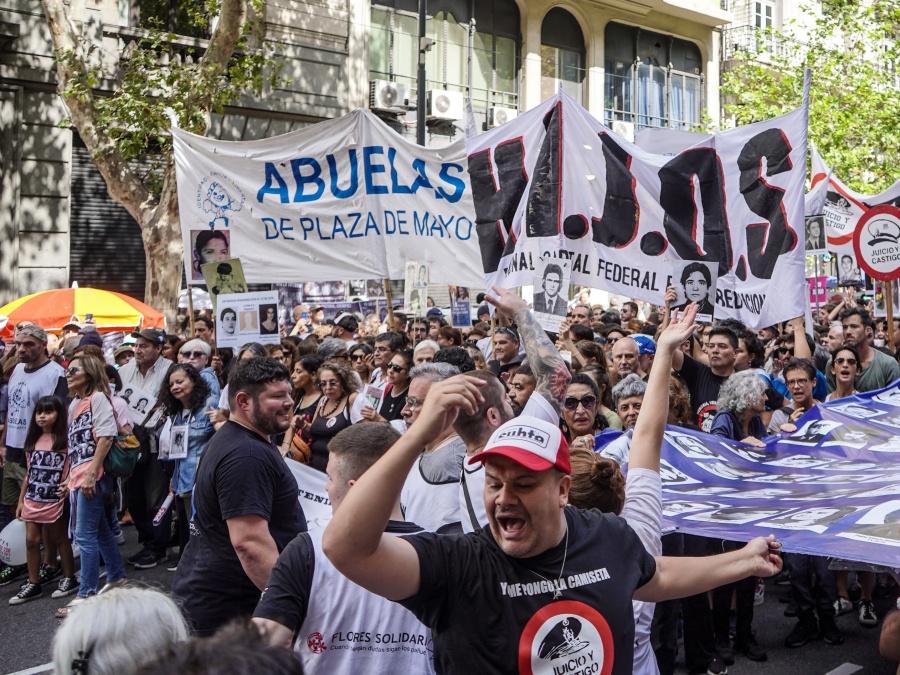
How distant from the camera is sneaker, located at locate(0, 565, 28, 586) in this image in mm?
7898

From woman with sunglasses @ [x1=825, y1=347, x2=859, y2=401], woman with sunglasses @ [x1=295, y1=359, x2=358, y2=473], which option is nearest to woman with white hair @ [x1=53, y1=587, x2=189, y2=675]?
woman with sunglasses @ [x1=295, y1=359, x2=358, y2=473]

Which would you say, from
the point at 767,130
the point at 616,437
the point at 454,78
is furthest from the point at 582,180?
the point at 454,78

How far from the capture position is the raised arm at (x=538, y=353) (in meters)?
4.01

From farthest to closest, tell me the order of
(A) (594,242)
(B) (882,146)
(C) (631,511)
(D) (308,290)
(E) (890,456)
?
(B) (882,146)
(D) (308,290)
(A) (594,242)
(E) (890,456)
(C) (631,511)

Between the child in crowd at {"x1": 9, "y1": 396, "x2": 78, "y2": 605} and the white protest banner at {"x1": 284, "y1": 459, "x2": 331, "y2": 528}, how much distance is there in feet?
9.98

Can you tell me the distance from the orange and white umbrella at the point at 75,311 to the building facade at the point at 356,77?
3958mm

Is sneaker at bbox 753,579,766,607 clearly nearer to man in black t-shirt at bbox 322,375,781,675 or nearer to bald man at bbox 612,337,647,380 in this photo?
bald man at bbox 612,337,647,380

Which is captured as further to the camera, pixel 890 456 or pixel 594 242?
pixel 594 242

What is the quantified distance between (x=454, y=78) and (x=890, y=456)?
22.0 m

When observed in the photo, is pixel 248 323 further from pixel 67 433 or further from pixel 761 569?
pixel 761 569

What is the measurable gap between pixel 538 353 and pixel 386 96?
64.7 feet

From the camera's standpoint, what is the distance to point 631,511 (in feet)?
9.66

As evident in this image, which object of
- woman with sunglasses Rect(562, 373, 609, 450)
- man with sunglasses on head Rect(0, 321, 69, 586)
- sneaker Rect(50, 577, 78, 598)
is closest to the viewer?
woman with sunglasses Rect(562, 373, 609, 450)

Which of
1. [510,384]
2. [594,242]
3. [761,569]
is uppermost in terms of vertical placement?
[594,242]
